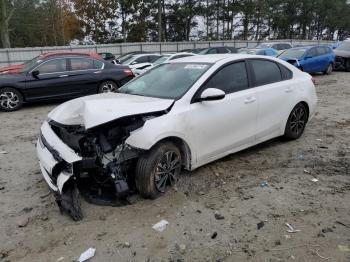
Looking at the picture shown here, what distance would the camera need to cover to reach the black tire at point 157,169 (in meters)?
3.86

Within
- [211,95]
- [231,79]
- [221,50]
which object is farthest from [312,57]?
[211,95]

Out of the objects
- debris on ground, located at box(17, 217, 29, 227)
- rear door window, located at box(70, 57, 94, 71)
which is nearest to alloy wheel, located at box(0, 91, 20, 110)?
rear door window, located at box(70, 57, 94, 71)

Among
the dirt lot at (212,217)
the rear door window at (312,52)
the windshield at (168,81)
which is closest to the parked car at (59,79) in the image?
the dirt lot at (212,217)

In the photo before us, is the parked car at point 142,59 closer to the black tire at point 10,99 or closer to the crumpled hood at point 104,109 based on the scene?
the black tire at point 10,99

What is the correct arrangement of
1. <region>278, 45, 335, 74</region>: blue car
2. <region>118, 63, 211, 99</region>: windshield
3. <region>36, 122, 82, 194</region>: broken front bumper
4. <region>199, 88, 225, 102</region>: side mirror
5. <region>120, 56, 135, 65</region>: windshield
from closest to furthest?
<region>36, 122, 82, 194</region>: broken front bumper, <region>199, 88, 225, 102</region>: side mirror, <region>118, 63, 211, 99</region>: windshield, <region>278, 45, 335, 74</region>: blue car, <region>120, 56, 135, 65</region>: windshield

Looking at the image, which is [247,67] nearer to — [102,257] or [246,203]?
[246,203]

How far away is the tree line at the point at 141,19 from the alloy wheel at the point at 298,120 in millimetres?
31547

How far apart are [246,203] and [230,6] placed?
151 ft

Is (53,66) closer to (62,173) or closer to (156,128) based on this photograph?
(62,173)

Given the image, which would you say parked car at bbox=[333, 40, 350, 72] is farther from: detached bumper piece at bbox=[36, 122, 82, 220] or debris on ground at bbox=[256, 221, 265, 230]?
detached bumper piece at bbox=[36, 122, 82, 220]

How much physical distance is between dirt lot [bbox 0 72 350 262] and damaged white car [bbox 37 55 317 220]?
27 centimetres

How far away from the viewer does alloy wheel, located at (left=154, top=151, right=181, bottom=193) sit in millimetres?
4020

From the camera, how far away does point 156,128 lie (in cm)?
386

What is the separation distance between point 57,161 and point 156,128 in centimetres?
113
